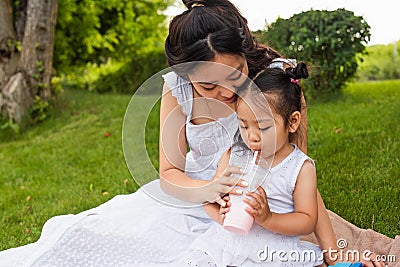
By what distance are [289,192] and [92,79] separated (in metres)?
8.01

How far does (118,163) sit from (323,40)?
237cm

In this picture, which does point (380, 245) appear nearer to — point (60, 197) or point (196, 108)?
point (196, 108)

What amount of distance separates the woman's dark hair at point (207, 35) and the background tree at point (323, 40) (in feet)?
11.2

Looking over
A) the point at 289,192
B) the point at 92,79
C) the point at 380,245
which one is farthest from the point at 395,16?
the point at 92,79

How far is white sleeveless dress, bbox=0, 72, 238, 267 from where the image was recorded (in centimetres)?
221

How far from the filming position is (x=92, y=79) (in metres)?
9.73

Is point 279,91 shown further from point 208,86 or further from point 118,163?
point 118,163

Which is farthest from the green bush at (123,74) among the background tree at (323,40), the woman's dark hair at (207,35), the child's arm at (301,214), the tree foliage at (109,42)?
the child's arm at (301,214)

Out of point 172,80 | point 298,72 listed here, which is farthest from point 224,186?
point 172,80

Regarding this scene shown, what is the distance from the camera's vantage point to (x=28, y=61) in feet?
21.6

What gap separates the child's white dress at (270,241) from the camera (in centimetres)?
203

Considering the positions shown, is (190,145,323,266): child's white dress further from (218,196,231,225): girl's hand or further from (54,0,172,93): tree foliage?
(54,0,172,93): tree foliage

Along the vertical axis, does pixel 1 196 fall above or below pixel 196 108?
below

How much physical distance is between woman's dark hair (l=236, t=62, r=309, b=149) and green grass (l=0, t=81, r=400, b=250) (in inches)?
19.0
